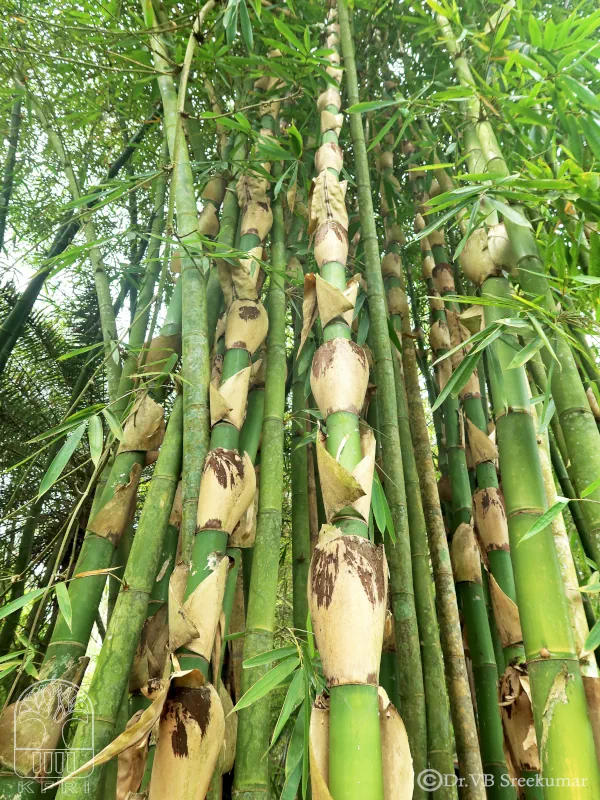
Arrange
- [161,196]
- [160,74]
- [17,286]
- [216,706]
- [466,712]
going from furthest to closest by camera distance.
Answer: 1. [17,286]
2. [161,196]
3. [160,74]
4. [466,712]
5. [216,706]

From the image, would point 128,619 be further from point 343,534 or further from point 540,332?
point 540,332

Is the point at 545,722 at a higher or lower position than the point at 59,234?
lower

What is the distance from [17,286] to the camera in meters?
2.28

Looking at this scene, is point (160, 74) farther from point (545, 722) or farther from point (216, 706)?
point (545, 722)

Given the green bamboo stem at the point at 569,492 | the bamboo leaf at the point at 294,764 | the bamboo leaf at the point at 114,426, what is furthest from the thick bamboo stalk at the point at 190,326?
the green bamboo stem at the point at 569,492

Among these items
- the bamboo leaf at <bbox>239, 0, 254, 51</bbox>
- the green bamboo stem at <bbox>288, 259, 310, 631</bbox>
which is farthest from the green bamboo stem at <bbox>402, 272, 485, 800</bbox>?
the bamboo leaf at <bbox>239, 0, 254, 51</bbox>

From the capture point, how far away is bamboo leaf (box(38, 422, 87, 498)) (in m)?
0.91

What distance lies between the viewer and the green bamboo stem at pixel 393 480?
105 centimetres

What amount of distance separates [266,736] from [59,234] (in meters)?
1.48

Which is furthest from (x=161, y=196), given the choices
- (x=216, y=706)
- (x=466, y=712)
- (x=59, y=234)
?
(x=466, y=712)

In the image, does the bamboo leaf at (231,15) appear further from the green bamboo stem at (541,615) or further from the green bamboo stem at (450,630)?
the green bamboo stem at (450,630)

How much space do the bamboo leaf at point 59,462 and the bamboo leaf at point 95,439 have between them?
2 centimetres

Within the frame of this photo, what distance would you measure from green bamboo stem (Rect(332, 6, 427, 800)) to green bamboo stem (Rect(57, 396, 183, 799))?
43cm

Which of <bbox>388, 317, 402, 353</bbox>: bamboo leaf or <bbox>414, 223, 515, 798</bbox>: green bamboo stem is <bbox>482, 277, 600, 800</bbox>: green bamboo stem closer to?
<bbox>414, 223, 515, 798</bbox>: green bamboo stem
